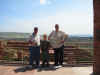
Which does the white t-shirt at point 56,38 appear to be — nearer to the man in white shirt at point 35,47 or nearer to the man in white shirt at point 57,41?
the man in white shirt at point 57,41

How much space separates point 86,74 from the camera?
572 centimetres

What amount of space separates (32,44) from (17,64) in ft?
4.47

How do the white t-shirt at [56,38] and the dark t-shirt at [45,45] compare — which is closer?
the white t-shirt at [56,38]

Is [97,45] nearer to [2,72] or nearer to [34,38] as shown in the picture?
[34,38]

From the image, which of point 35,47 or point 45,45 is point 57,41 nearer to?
point 45,45

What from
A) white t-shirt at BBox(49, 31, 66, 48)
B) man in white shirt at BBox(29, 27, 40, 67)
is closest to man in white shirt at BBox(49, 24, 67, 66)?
white t-shirt at BBox(49, 31, 66, 48)

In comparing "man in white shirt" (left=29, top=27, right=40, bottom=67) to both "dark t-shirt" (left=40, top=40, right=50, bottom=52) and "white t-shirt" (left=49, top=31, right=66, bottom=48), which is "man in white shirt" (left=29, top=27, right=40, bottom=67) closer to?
"dark t-shirt" (left=40, top=40, right=50, bottom=52)

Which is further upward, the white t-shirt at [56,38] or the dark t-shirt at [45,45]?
the white t-shirt at [56,38]

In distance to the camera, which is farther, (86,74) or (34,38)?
(34,38)

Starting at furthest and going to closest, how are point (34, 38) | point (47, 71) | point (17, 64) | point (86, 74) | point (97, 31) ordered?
point (17, 64) < point (34, 38) < point (47, 71) < point (86, 74) < point (97, 31)

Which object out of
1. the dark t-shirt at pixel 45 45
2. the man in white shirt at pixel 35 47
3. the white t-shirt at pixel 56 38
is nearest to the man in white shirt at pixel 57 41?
the white t-shirt at pixel 56 38

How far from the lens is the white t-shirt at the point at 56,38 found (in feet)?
22.4

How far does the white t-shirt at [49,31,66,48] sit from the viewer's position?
6840mm

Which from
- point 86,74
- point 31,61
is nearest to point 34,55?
point 31,61
